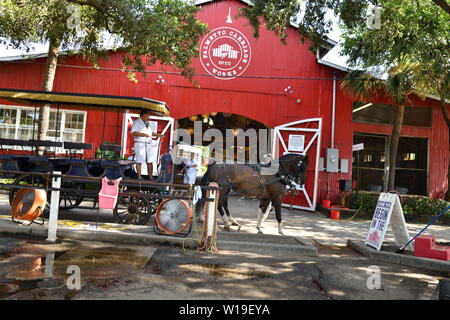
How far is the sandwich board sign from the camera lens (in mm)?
6633

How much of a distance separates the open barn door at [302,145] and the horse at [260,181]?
19.7ft

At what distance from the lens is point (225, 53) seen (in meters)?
15.0

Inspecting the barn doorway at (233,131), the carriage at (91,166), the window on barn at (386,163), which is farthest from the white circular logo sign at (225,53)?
the carriage at (91,166)

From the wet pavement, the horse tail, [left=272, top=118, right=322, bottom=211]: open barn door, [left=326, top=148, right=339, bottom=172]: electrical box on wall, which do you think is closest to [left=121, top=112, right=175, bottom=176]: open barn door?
[left=272, top=118, right=322, bottom=211]: open barn door

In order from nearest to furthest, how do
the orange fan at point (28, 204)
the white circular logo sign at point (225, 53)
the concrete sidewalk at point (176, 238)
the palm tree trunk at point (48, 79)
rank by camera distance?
the concrete sidewalk at point (176, 238) → the orange fan at point (28, 204) → the palm tree trunk at point (48, 79) → the white circular logo sign at point (225, 53)

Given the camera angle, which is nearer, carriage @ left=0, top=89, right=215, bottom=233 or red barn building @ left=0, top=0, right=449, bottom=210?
carriage @ left=0, top=89, right=215, bottom=233

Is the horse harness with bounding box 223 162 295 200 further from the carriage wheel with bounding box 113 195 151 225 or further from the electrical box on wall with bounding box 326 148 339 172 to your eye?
the electrical box on wall with bounding box 326 148 339 172

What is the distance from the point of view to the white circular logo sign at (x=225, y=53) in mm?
14906

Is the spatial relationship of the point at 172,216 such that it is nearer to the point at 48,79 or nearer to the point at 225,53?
the point at 48,79

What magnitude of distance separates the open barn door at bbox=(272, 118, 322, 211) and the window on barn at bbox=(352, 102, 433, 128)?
96.8 inches

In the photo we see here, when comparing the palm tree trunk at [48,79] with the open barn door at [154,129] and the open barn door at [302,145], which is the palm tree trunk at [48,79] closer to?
the open barn door at [154,129]

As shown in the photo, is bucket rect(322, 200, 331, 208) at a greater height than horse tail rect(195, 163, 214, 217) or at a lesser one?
lesser

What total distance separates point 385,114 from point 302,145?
442 centimetres
